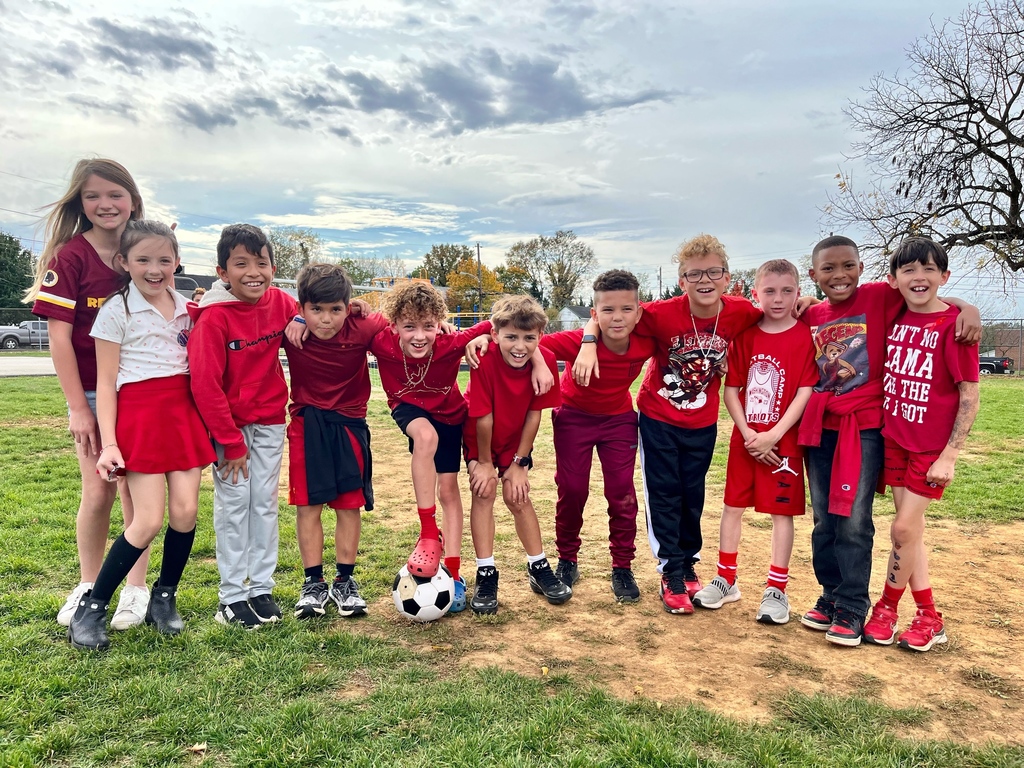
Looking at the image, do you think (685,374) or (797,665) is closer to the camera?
(797,665)

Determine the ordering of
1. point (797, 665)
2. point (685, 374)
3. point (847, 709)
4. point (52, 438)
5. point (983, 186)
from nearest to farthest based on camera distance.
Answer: point (847, 709), point (797, 665), point (685, 374), point (52, 438), point (983, 186)

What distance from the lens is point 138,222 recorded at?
348cm

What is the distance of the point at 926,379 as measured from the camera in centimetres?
338

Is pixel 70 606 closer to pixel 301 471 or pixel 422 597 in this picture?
pixel 301 471

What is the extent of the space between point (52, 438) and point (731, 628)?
9266mm

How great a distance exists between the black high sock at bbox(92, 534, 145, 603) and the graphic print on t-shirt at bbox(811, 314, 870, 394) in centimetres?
387

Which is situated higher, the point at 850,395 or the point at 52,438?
the point at 850,395

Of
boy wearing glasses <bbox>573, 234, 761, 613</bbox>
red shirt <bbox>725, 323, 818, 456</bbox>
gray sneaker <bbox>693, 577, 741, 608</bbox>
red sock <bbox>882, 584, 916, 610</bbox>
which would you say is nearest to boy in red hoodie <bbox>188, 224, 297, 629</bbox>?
boy wearing glasses <bbox>573, 234, 761, 613</bbox>

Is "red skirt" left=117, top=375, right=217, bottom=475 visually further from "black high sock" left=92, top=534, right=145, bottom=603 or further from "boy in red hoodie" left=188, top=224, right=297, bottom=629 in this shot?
"black high sock" left=92, top=534, right=145, bottom=603

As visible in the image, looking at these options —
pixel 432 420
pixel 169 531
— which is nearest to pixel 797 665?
pixel 432 420

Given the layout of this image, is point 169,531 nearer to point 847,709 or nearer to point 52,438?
point 847,709

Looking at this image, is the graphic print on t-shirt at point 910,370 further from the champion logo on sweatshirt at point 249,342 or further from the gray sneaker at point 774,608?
the champion logo on sweatshirt at point 249,342

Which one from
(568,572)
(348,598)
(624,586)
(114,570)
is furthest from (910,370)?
(114,570)

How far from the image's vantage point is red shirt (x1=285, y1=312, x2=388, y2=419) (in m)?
3.80
